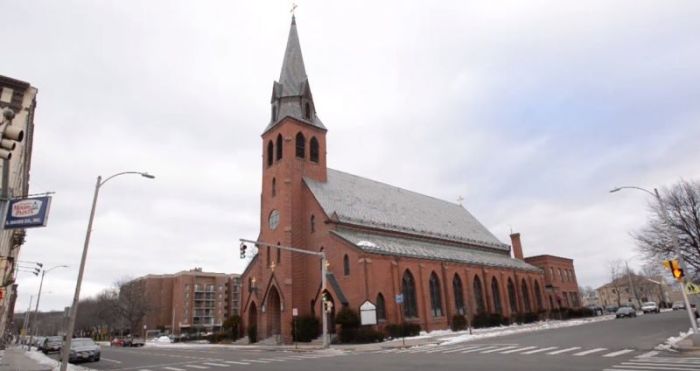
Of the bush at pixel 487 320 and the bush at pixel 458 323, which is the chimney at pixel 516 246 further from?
the bush at pixel 458 323

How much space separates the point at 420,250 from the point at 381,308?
9866 mm

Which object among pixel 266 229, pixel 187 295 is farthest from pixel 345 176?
pixel 187 295

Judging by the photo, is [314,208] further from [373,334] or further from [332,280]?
[373,334]

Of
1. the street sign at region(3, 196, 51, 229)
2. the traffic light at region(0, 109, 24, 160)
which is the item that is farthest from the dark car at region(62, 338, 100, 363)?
the traffic light at region(0, 109, 24, 160)

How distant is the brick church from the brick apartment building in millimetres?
77024

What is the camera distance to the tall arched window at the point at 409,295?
39844mm

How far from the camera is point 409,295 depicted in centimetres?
4069

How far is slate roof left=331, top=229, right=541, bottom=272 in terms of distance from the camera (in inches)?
1562

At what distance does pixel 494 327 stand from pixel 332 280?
1877cm

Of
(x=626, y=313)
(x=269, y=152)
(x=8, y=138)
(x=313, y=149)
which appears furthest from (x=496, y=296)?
(x=8, y=138)

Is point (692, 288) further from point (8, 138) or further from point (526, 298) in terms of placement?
point (526, 298)

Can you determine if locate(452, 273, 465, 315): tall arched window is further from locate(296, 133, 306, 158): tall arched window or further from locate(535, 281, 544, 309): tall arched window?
locate(296, 133, 306, 158): tall arched window

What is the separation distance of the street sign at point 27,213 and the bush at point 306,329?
27.3 metres

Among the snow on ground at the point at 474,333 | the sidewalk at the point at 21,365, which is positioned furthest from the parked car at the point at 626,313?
the sidewalk at the point at 21,365
